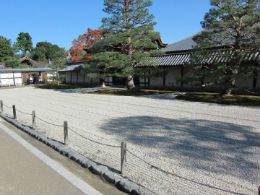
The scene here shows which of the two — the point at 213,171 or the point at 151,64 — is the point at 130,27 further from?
the point at 213,171

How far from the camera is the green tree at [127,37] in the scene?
20.4 m

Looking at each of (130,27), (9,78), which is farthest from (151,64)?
(9,78)

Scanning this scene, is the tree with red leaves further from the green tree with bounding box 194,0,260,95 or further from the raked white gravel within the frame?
the raked white gravel

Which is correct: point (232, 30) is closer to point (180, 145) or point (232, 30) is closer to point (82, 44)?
point (180, 145)

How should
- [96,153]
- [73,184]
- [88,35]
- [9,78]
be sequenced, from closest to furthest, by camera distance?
[73,184] < [96,153] < [88,35] < [9,78]

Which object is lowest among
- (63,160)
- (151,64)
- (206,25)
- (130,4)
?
(63,160)

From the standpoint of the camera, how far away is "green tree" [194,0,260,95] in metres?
14.6

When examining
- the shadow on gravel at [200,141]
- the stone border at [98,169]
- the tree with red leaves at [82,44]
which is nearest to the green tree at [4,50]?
the tree with red leaves at [82,44]

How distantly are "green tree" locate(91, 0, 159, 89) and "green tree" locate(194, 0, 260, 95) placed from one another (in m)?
5.98

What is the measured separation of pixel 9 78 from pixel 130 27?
30.8m

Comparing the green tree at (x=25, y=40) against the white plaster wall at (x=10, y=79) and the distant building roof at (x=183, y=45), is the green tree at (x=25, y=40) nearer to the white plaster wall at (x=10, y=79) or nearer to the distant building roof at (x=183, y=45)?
the white plaster wall at (x=10, y=79)

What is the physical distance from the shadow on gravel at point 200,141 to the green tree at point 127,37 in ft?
33.4

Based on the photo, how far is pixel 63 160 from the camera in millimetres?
6109

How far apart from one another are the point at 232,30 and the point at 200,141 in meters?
10.6
